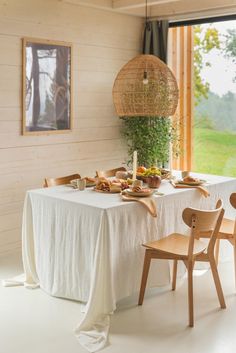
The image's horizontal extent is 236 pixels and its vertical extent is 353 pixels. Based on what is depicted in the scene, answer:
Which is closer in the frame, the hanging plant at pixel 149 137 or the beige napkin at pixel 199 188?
the beige napkin at pixel 199 188

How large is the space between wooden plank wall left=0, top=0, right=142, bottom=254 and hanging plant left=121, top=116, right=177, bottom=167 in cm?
23

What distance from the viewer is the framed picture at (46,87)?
473 cm

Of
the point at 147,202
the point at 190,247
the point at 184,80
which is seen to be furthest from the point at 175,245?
the point at 184,80

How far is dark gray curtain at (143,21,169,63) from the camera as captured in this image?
573cm

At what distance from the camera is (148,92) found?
4.16 metres

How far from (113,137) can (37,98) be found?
120 centimetres

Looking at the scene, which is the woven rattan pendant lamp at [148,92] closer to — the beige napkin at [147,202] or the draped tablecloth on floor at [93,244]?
the draped tablecloth on floor at [93,244]

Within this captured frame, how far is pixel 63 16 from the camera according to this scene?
500 cm

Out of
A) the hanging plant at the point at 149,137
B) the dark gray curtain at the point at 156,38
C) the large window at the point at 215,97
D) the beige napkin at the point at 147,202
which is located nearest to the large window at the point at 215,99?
the large window at the point at 215,97

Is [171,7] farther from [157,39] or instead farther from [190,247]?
[190,247]

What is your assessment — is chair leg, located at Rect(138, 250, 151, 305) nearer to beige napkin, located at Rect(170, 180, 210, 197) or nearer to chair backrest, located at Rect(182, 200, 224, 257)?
chair backrest, located at Rect(182, 200, 224, 257)

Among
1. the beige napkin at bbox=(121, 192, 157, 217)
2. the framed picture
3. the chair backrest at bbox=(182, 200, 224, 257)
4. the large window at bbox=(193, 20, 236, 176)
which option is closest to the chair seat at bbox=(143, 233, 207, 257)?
the chair backrest at bbox=(182, 200, 224, 257)

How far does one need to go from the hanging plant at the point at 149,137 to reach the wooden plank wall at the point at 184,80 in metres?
0.28

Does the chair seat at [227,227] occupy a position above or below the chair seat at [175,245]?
above
